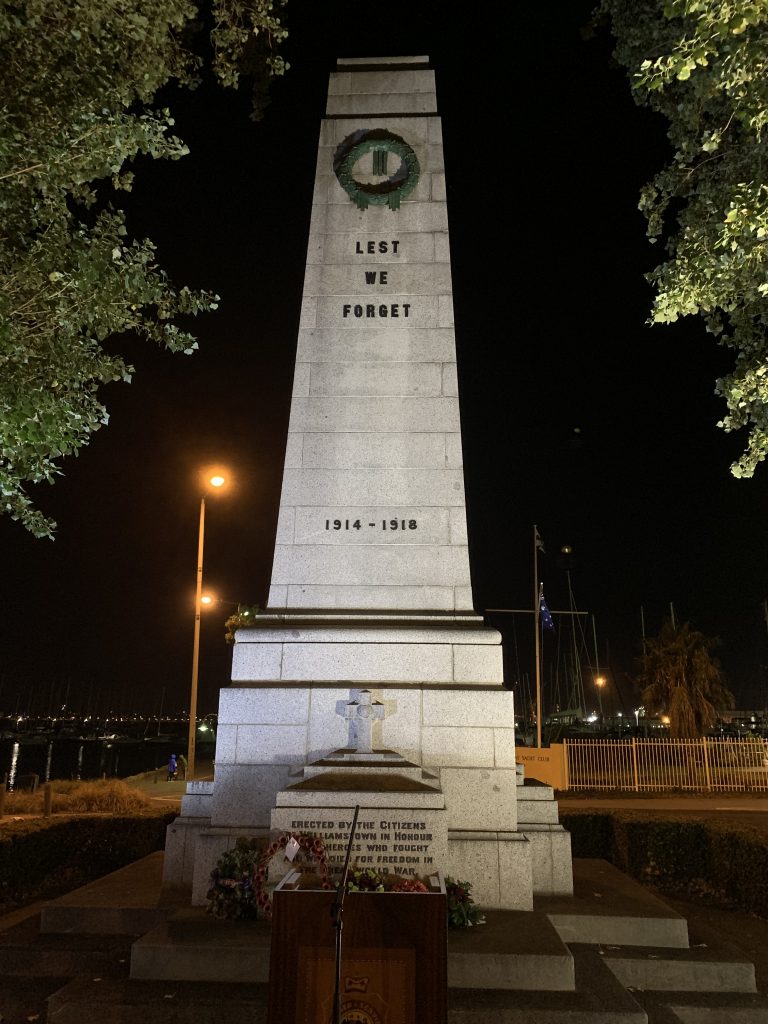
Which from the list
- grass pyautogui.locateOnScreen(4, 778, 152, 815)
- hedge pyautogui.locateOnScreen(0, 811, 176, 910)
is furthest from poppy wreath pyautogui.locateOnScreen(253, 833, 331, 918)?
grass pyautogui.locateOnScreen(4, 778, 152, 815)

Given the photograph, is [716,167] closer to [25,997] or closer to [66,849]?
[25,997]

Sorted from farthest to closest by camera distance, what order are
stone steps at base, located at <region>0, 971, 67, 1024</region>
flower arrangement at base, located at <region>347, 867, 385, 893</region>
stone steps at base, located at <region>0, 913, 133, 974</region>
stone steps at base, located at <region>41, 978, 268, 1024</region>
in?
stone steps at base, located at <region>0, 913, 133, 974</region> < flower arrangement at base, located at <region>347, 867, 385, 893</region> < stone steps at base, located at <region>0, 971, 67, 1024</region> < stone steps at base, located at <region>41, 978, 268, 1024</region>

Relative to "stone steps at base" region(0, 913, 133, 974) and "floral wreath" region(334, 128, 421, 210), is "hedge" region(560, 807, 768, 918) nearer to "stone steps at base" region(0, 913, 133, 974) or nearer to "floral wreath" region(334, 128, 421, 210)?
"stone steps at base" region(0, 913, 133, 974)

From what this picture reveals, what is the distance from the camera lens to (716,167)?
30.8ft

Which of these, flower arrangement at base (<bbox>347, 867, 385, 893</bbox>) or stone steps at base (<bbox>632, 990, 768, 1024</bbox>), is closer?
stone steps at base (<bbox>632, 990, 768, 1024</bbox>)

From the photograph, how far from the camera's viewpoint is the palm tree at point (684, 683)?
33594mm

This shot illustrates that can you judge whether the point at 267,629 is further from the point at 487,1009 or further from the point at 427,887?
the point at 487,1009

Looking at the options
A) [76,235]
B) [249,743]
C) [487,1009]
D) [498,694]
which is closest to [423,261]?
[76,235]

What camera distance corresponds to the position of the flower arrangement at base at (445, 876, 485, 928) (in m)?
7.64

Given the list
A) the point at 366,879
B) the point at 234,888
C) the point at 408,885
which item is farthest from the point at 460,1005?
the point at 234,888

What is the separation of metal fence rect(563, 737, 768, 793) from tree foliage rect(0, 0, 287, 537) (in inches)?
887

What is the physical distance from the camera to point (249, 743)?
373 inches

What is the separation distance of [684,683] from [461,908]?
2904 centimetres

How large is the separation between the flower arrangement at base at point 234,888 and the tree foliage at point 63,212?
3.94m
